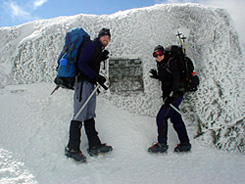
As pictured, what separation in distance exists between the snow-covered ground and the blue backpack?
3.25ft

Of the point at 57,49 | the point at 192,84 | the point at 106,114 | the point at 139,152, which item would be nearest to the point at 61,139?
the point at 106,114

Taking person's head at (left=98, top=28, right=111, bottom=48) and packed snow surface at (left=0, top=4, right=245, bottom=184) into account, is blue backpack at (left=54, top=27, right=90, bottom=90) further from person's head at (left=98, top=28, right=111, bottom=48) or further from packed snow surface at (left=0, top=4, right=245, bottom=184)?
packed snow surface at (left=0, top=4, right=245, bottom=184)

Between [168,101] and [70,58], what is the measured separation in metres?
1.88

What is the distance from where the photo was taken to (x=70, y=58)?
110 inches

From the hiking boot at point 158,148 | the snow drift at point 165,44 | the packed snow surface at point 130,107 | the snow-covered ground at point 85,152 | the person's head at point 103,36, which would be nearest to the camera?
the snow-covered ground at point 85,152

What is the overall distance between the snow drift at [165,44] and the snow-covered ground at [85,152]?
0.92 ft

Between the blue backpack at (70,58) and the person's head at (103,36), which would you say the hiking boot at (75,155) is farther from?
the person's head at (103,36)

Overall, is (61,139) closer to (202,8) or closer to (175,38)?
(175,38)

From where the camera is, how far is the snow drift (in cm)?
360

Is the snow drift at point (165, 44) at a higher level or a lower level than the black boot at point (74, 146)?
higher

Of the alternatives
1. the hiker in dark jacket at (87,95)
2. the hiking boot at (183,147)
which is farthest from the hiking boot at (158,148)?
the hiker in dark jacket at (87,95)

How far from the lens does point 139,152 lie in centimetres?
313

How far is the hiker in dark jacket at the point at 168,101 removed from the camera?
3218mm

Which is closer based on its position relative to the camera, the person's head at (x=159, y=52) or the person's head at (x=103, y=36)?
the person's head at (x=103, y=36)
